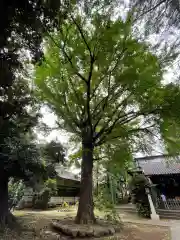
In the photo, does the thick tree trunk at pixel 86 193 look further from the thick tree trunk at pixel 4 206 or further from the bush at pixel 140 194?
the bush at pixel 140 194

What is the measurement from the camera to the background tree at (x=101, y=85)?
730 centimetres

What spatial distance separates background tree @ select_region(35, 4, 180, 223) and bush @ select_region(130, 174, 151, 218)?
15.2 ft

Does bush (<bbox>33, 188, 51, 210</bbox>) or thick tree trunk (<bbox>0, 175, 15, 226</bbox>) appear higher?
bush (<bbox>33, 188, 51, 210</bbox>)

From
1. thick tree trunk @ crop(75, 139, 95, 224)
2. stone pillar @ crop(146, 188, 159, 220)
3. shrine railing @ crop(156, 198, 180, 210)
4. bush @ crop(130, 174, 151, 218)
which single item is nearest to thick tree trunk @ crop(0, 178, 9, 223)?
thick tree trunk @ crop(75, 139, 95, 224)

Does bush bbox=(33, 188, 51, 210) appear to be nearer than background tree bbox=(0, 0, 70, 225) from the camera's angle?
No

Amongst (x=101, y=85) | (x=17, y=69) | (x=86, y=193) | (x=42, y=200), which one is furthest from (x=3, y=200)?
(x=42, y=200)

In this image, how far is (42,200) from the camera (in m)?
15.2

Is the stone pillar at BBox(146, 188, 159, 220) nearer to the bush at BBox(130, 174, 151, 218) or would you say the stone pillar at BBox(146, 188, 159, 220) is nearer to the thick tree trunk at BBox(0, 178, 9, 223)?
the bush at BBox(130, 174, 151, 218)

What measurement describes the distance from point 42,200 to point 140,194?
7.62 m

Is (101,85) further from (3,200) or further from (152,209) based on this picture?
(152,209)

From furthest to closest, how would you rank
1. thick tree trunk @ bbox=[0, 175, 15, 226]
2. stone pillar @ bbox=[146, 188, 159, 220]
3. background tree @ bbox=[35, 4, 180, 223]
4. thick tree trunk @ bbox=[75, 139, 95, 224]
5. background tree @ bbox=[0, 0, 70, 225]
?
stone pillar @ bbox=[146, 188, 159, 220]
thick tree trunk @ bbox=[75, 139, 95, 224]
background tree @ bbox=[35, 4, 180, 223]
thick tree trunk @ bbox=[0, 175, 15, 226]
background tree @ bbox=[0, 0, 70, 225]

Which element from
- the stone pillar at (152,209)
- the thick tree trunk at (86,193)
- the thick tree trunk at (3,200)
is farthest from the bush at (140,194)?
the thick tree trunk at (3,200)

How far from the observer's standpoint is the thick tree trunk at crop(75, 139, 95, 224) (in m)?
8.28

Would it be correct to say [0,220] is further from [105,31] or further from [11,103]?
[105,31]
